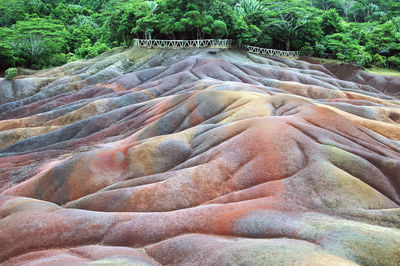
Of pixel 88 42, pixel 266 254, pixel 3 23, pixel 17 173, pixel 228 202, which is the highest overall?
pixel 3 23

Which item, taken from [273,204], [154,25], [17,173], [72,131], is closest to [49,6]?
[154,25]

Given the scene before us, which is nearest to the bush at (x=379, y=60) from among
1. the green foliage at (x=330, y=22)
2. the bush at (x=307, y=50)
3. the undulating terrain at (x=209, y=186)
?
the green foliage at (x=330, y=22)

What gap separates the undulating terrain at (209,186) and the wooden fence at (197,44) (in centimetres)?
3100

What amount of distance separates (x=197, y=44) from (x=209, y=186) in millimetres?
52140

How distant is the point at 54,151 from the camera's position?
107 ft

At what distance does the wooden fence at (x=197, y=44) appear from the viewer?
66875mm

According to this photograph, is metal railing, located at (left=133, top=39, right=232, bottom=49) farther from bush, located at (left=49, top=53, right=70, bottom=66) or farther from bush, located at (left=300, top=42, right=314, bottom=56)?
bush, located at (left=49, top=53, right=70, bottom=66)

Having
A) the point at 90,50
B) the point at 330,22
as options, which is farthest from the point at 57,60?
the point at 330,22

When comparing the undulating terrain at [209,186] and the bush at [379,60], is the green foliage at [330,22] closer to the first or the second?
the bush at [379,60]

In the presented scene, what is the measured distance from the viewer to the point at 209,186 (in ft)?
66.2

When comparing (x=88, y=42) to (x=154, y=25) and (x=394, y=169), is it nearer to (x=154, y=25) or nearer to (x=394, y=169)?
(x=154, y=25)

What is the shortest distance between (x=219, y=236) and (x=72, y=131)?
96.8 feet

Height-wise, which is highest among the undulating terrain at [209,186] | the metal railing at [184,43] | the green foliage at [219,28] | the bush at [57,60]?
the green foliage at [219,28]

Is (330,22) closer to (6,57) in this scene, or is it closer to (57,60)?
(57,60)
